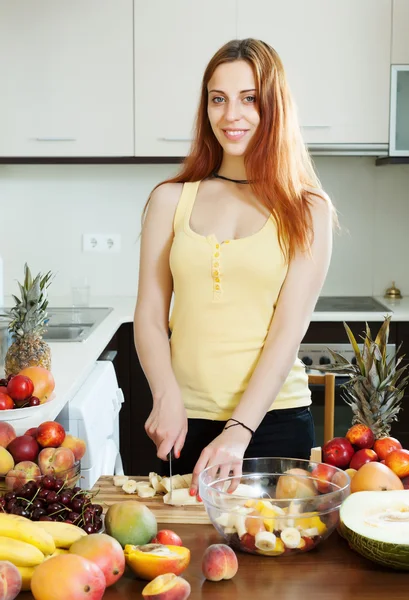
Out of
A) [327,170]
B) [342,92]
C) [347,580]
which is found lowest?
[347,580]

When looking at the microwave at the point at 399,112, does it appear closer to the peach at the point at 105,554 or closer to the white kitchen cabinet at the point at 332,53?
the white kitchen cabinet at the point at 332,53

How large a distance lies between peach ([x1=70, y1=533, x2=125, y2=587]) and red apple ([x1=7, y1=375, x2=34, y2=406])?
2.57 ft

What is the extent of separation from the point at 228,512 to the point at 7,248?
277 centimetres


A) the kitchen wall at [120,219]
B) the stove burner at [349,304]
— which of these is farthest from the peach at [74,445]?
the kitchen wall at [120,219]

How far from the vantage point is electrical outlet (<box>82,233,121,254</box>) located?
3801mm

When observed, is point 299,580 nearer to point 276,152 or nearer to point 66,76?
point 276,152

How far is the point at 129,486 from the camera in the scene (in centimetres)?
148

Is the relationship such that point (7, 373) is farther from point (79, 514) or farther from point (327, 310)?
Result: point (327, 310)

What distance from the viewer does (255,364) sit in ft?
5.83

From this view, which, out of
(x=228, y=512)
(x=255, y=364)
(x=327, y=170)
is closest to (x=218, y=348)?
(x=255, y=364)

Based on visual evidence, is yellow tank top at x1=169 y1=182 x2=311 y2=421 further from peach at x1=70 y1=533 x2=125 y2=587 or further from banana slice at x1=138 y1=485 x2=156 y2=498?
peach at x1=70 y1=533 x2=125 y2=587

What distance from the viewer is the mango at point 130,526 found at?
1.20 m

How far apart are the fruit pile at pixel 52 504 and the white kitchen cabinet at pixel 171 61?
2.29 m

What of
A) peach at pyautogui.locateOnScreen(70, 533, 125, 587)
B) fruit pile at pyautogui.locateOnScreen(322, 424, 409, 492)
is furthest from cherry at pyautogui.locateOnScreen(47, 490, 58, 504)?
fruit pile at pyautogui.locateOnScreen(322, 424, 409, 492)
